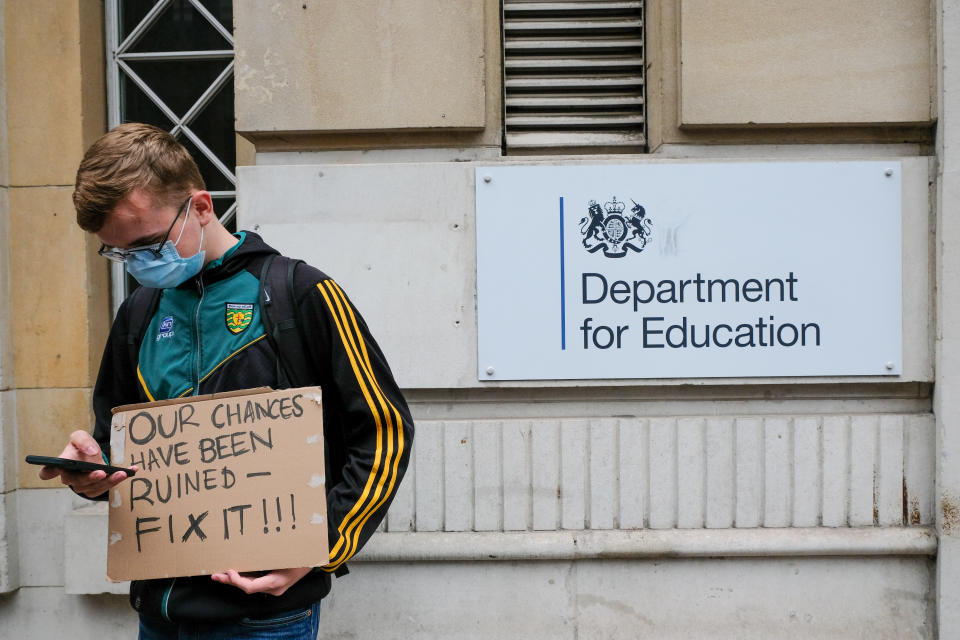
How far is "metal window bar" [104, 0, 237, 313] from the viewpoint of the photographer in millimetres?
4118

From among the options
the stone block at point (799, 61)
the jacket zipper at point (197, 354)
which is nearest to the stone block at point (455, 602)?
the jacket zipper at point (197, 354)

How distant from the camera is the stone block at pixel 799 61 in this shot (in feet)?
11.7

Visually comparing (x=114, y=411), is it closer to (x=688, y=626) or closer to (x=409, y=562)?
(x=409, y=562)

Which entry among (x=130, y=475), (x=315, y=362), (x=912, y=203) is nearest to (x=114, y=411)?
(x=130, y=475)

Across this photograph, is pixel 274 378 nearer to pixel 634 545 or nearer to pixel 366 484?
pixel 366 484

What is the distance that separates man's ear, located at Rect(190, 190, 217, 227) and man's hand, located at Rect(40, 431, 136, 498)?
1.94ft

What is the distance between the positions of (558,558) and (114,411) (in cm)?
217

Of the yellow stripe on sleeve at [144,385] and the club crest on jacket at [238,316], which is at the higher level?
the club crest on jacket at [238,316]

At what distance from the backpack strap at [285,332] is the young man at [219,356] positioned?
0.02 meters

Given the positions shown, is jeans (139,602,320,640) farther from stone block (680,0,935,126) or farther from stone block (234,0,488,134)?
stone block (680,0,935,126)

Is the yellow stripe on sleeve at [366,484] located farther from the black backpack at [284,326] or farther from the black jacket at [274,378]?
the black backpack at [284,326]

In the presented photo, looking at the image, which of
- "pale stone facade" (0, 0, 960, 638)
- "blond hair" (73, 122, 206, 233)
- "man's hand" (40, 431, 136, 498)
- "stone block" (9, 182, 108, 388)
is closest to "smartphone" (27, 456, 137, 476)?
"man's hand" (40, 431, 136, 498)

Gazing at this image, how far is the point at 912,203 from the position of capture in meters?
3.62

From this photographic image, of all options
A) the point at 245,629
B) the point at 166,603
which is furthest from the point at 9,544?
the point at 245,629
